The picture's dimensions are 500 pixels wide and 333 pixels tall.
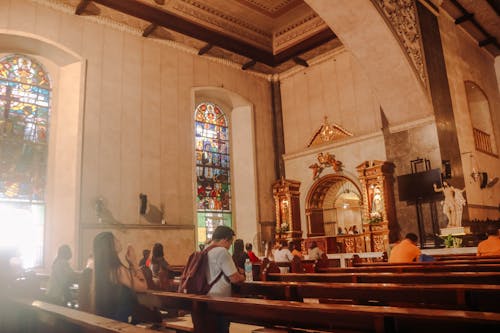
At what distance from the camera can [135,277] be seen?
3568 mm

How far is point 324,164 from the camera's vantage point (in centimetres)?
1533

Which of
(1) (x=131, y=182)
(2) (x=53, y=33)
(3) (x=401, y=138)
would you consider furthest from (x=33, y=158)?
(3) (x=401, y=138)

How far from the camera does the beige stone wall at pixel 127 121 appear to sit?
11984 millimetres

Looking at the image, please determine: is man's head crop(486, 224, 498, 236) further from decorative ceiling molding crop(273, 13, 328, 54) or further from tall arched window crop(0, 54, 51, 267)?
tall arched window crop(0, 54, 51, 267)

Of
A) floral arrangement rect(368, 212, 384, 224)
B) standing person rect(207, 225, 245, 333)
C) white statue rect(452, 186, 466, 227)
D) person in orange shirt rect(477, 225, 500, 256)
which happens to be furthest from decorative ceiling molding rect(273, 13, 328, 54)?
standing person rect(207, 225, 245, 333)

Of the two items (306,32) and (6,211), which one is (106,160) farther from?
(306,32)

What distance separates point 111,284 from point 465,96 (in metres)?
14.5

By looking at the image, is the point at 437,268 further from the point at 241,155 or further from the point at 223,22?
the point at 223,22

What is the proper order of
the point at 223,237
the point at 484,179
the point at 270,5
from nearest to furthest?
the point at 223,237, the point at 484,179, the point at 270,5

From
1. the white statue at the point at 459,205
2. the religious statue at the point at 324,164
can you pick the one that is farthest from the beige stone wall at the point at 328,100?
the white statue at the point at 459,205

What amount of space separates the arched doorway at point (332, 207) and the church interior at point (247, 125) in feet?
0.20

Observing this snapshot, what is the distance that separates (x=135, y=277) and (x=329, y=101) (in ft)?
43.1

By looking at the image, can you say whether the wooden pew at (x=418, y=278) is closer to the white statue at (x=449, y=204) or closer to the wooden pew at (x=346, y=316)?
the wooden pew at (x=346, y=316)

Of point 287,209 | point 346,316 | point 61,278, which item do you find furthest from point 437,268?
point 287,209
